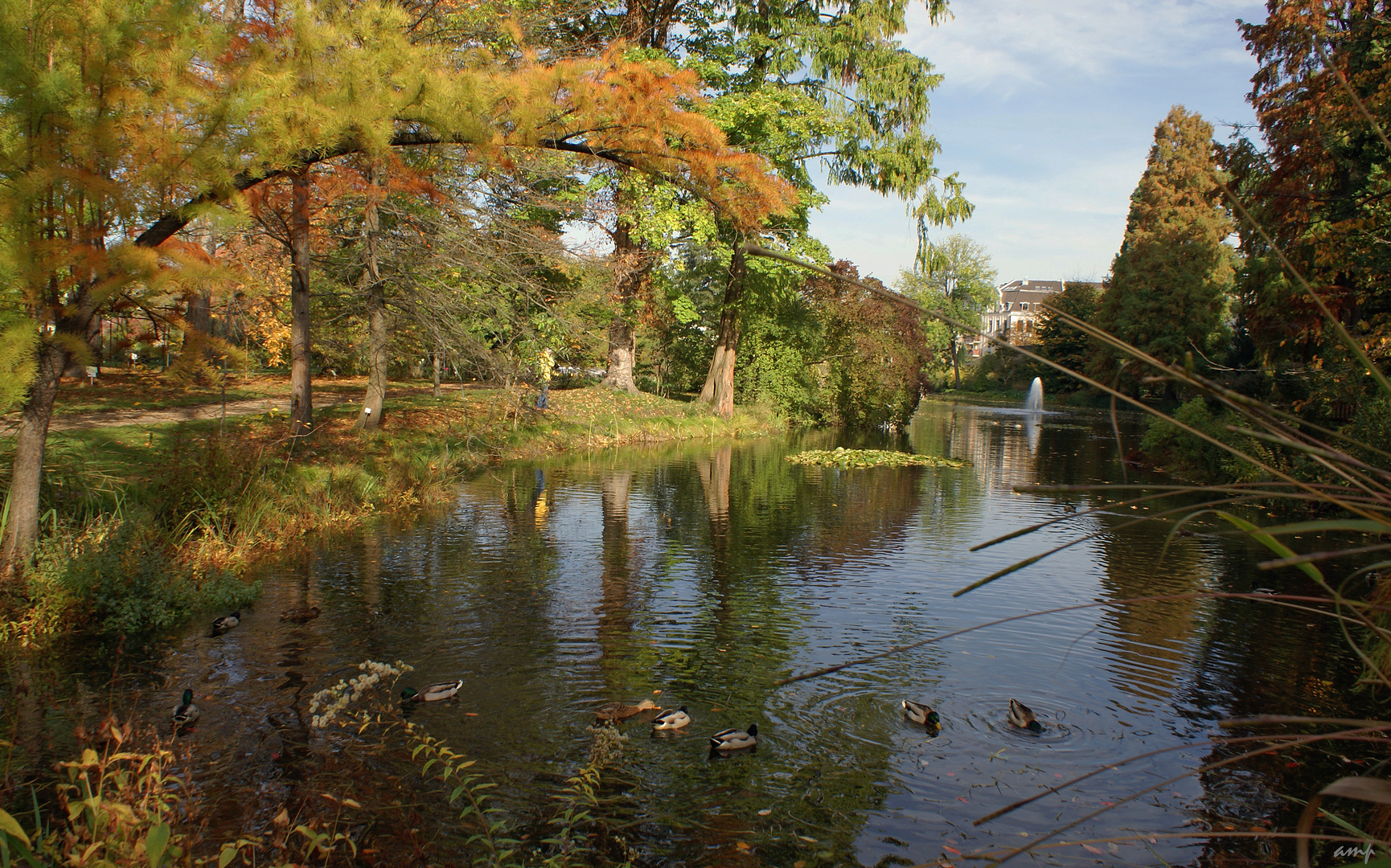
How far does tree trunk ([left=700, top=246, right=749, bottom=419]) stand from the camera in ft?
97.5

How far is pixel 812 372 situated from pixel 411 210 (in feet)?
70.3

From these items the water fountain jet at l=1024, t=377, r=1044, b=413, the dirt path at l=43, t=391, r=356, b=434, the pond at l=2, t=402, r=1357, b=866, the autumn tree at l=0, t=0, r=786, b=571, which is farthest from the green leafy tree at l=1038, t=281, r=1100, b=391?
the autumn tree at l=0, t=0, r=786, b=571

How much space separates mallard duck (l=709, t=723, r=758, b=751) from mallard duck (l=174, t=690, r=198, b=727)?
11.3ft

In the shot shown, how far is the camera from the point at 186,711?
573cm

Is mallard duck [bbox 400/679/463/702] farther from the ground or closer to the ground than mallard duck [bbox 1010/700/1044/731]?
farther from the ground

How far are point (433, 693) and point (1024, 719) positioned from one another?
4.26 metres

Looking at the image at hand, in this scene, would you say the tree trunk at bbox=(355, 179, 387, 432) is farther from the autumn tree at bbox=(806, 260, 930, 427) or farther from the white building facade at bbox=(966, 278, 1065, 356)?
the white building facade at bbox=(966, 278, 1065, 356)

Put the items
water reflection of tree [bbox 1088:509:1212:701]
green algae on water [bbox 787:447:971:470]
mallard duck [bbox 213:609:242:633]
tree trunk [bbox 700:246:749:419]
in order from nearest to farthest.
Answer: water reflection of tree [bbox 1088:509:1212:701] < mallard duck [bbox 213:609:242:633] < green algae on water [bbox 787:447:971:470] < tree trunk [bbox 700:246:749:419]

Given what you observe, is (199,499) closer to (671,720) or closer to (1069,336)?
(671,720)

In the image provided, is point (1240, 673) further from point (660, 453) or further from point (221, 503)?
point (660, 453)

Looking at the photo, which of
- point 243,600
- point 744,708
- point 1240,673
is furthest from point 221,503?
point 1240,673

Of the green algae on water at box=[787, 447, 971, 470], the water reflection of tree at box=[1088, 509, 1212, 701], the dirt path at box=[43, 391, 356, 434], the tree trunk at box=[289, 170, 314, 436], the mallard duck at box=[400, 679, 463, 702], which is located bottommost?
the water reflection of tree at box=[1088, 509, 1212, 701]

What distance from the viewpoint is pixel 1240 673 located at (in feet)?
24.5

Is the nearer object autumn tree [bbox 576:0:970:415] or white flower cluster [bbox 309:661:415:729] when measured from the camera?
white flower cluster [bbox 309:661:415:729]
